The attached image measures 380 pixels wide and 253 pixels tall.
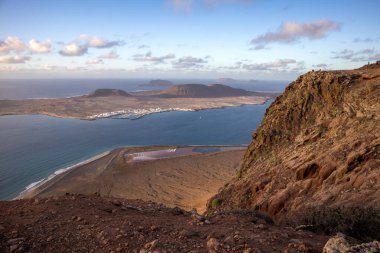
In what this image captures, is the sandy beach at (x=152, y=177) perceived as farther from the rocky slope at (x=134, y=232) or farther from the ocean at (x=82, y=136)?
the rocky slope at (x=134, y=232)

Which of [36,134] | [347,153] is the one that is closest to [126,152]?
[36,134]

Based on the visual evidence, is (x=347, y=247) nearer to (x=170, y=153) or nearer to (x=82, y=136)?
(x=170, y=153)

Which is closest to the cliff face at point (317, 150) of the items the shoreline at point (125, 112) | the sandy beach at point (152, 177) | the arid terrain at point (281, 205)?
the arid terrain at point (281, 205)

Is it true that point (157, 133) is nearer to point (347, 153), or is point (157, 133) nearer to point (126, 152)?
point (126, 152)

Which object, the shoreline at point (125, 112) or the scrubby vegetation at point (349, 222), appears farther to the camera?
the shoreline at point (125, 112)

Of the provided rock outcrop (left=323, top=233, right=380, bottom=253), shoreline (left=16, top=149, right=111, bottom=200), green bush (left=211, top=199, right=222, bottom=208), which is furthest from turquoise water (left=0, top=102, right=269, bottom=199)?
rock outcrop (left=323, top=233, right=380, bottom=253)

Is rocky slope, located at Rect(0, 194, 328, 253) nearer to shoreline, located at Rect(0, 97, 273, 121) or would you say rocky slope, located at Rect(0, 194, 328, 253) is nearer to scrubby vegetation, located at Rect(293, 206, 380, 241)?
scrubby vegetation, located at Rect(293, 206, 380, 241)
